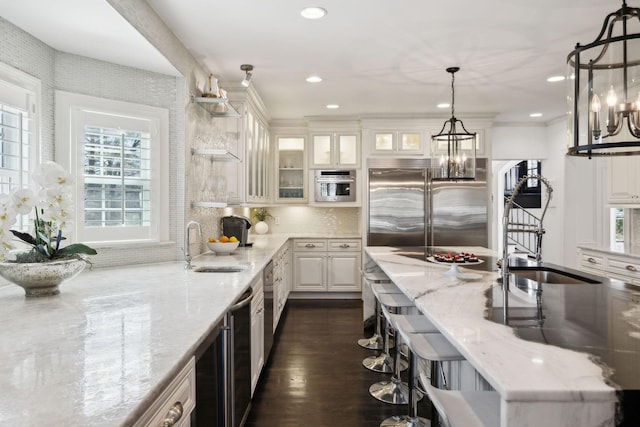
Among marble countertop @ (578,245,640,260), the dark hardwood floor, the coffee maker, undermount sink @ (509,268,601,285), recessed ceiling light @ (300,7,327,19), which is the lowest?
the dark hardwood floor

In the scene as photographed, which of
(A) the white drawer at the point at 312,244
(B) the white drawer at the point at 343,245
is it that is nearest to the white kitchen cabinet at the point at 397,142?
(B) the white drawer at the point at 343,245

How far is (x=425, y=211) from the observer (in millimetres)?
5672

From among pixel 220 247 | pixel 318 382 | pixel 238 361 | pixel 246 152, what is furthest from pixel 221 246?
pixel 238 361

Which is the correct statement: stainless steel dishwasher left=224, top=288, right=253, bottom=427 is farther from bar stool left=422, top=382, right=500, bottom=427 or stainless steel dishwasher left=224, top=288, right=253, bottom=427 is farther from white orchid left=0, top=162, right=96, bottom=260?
bar stool left=422, top=382, right=500, bottom=427

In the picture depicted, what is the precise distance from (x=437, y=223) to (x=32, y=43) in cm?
469

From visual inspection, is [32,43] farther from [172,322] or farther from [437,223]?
[437,223]

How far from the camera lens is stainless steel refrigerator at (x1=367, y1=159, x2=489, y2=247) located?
223 inches

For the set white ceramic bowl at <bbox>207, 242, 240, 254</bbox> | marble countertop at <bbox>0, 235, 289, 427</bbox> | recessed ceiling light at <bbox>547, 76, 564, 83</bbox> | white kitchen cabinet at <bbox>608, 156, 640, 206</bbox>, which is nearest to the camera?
marble countertop at <bbox>0, 235, 289, 427</bbox>

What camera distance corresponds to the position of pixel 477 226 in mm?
5684

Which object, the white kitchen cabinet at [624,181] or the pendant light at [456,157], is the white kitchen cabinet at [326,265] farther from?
the white kitchen cabinet at [624,181]

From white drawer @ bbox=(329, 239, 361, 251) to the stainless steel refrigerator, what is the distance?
25 cm

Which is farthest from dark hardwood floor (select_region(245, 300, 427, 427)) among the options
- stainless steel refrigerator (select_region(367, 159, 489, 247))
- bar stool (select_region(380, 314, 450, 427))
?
stainless steel refrigerator (select_region(367, 159, 489, 247))

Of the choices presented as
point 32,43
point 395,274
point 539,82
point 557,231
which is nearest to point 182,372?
point 395,274

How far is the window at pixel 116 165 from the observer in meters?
2.70
